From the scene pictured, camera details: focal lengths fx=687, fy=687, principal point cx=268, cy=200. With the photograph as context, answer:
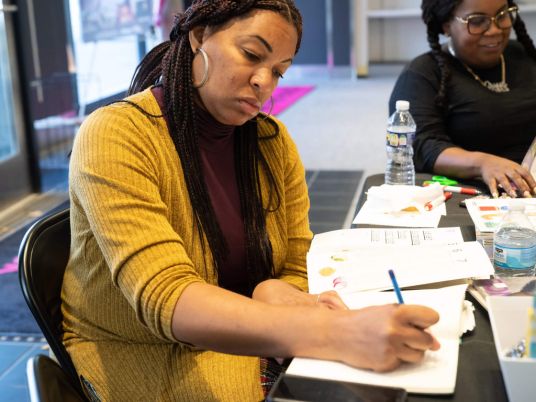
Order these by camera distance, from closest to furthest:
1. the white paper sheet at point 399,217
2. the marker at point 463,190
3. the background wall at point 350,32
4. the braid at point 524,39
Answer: the white paper sheet at point 399,217 → the marker at point 463,190 → the braid at point 524,39 → the background wall at point 350,32

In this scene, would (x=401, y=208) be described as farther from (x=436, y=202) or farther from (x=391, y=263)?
(x=391, y=263)

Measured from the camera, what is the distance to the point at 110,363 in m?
1.22

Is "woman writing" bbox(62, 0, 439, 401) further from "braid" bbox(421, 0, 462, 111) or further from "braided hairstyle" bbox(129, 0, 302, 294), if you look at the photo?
"braid" bbox(421, 0, 462, 111)

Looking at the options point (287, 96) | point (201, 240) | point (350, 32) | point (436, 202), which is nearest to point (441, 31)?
point (436, 202)

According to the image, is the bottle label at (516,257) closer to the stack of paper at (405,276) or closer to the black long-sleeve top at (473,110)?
the stack of paper at (405,276)

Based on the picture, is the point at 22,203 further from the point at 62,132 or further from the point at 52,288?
the point at 52,288

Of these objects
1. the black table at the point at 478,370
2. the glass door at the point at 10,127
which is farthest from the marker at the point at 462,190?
the glass door at the point at 10,127

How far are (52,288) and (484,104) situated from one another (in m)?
1.46

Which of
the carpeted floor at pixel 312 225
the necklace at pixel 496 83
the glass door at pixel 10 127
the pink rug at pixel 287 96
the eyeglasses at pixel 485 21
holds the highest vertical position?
the eyeglasses at pixel 485 21

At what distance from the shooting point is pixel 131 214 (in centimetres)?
107

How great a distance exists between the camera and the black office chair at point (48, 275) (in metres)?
1.22

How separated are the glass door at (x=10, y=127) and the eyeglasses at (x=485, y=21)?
282 cm

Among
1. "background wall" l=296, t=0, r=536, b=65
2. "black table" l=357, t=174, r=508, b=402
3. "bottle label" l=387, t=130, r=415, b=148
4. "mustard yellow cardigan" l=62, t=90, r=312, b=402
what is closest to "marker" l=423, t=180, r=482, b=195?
"bottle label" l=387, t=130, r=415, b=148

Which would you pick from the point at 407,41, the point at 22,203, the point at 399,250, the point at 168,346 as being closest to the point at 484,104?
the point at 399,250
